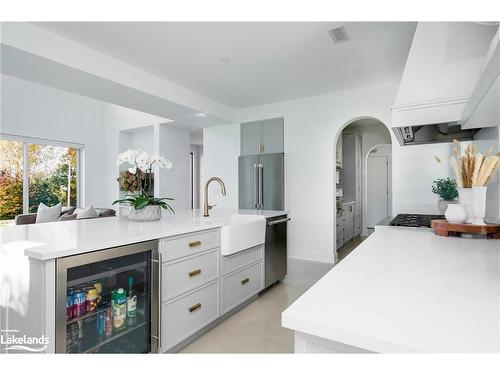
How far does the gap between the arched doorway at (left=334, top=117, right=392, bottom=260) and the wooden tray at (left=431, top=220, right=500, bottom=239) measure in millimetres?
3533

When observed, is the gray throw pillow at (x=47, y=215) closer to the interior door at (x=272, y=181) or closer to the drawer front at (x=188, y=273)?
the interior door at (x=272, y=181)

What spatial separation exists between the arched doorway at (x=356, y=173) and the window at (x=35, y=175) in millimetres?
5873

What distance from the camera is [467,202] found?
5.19 ft

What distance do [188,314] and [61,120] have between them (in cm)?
613

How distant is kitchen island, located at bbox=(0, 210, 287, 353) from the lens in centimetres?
125

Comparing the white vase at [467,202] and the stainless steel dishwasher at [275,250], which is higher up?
the white vase at [467,202]

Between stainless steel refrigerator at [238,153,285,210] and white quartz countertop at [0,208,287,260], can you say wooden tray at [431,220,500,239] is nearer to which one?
white quartz countertop at [0,208,287,260]

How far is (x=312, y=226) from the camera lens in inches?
180

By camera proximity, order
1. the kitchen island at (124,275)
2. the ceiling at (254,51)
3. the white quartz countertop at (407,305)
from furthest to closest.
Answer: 1. the ceiling at (254,51)
2. the kitchen island at (124,275)
3. the white quartz countertop at (407,305)

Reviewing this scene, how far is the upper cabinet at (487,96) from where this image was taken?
0.71 m

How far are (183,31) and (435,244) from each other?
263 cm

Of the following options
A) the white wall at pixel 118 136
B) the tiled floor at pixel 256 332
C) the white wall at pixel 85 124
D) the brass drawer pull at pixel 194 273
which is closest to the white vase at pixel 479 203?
the tiled floor at pixel 256 332

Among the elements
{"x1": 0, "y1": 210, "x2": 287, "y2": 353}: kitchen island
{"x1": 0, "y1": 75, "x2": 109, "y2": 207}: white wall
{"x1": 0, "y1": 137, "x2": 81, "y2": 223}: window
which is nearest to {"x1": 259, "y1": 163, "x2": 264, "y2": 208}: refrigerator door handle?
{"x1": 0, "y1": 210, "x2": 287, "y2": 353}: kitchen island
